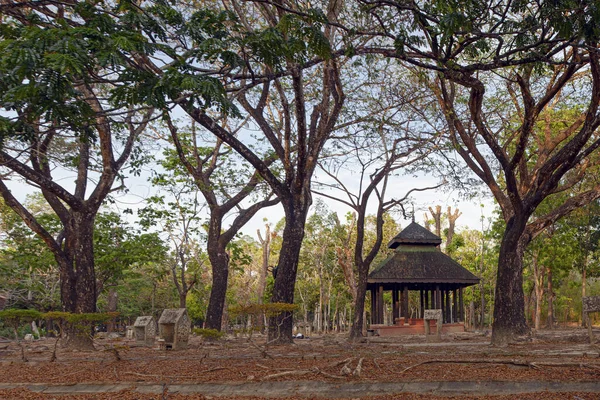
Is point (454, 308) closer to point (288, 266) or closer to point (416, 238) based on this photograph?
point (416, 238)

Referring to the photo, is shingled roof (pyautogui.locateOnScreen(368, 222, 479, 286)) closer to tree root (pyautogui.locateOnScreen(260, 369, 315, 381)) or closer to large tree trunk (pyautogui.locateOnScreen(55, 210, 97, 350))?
large tree trunk (pyautogui.locateOnScreen(55, 210, 97, 350))

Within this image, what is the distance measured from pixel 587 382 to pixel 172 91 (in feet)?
21.9

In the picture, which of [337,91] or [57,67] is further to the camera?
[337,91]

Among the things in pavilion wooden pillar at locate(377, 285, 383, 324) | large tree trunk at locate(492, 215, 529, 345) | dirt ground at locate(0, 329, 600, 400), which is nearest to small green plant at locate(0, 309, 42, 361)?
dirt ground at locate(0, 329, 600, 400)

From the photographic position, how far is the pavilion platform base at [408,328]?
27156 millimetres

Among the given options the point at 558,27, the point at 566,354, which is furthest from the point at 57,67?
the point at 566,354

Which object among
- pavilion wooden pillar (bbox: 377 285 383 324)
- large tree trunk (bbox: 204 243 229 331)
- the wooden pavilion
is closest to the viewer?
large tree trunk (bbox: 204 243 229 331)

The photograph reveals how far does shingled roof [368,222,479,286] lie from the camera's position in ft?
89.1

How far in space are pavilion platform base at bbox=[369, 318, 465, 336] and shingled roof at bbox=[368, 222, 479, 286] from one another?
2.28 m

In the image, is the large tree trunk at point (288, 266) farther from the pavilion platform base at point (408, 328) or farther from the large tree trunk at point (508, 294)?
the pavilion platform base at point (408, 328)

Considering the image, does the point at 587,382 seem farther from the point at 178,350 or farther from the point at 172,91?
the point at 178,350

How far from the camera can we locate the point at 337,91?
51.7ft

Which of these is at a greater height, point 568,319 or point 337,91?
point 337,91

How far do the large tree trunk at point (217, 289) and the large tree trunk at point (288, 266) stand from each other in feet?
17.0
